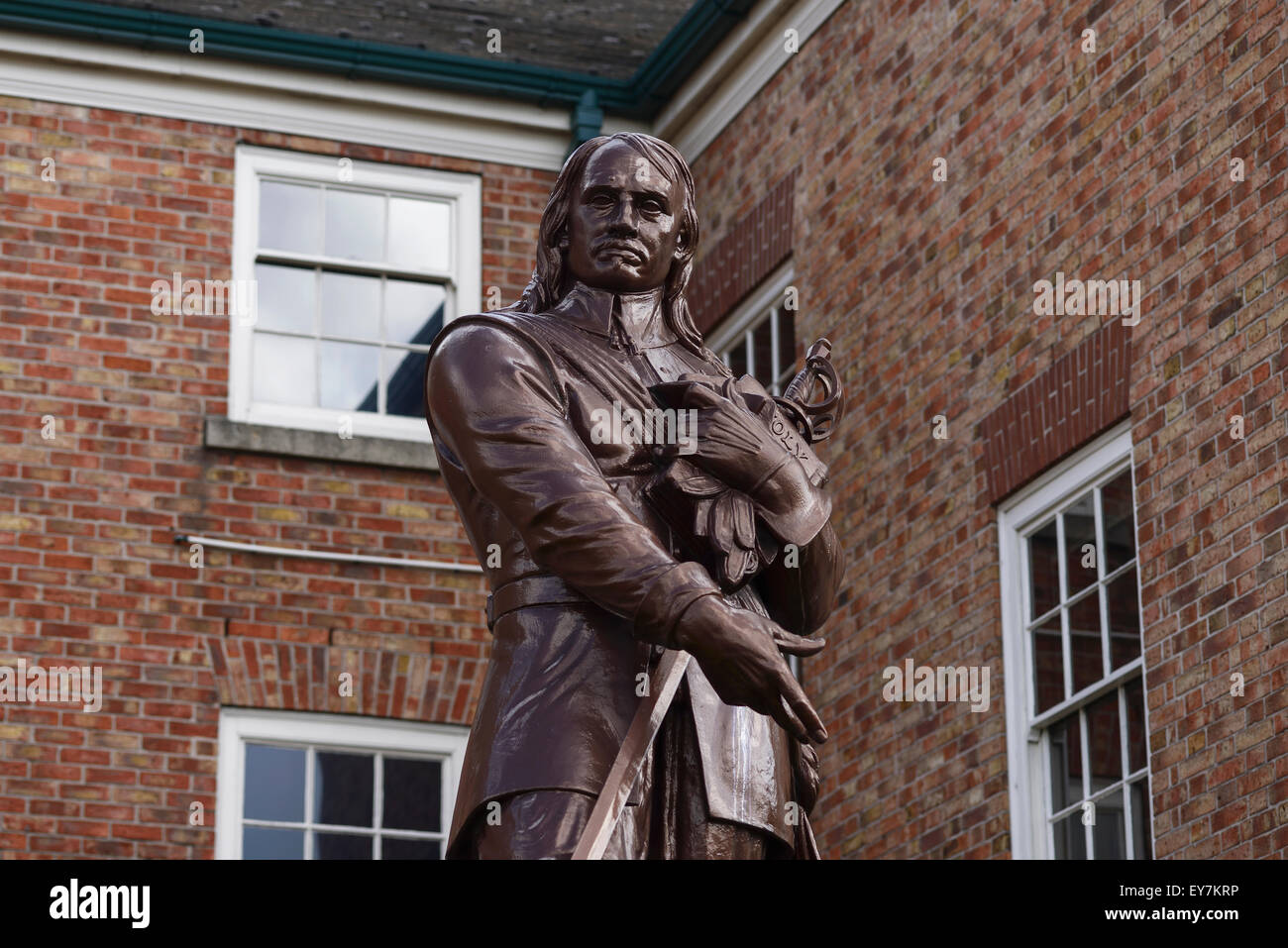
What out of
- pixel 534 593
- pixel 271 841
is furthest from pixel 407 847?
pixel 534 593

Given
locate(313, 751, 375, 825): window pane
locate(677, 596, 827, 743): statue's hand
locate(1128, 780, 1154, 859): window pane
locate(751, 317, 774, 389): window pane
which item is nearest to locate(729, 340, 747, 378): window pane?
locate(751, 317, 774, 389): window pane

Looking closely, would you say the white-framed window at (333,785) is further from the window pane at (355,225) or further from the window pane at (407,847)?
the window pane at (355,225)

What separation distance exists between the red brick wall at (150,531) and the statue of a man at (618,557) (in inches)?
319

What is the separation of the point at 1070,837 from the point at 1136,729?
63cm

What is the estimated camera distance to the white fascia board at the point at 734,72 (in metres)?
13.5

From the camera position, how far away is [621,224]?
5172 millimetres

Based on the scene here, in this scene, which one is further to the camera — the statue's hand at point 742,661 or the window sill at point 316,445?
the window sill at point 316,445

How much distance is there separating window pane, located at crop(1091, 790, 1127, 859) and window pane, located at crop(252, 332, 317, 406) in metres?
5.53

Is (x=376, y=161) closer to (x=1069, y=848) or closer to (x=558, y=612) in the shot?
(x=1069, y=848)

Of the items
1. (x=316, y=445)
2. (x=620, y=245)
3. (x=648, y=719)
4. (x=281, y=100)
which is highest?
(x=281, y=100)

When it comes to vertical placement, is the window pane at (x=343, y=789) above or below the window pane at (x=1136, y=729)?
above

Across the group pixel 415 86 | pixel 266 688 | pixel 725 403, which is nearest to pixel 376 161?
pixel 415 86

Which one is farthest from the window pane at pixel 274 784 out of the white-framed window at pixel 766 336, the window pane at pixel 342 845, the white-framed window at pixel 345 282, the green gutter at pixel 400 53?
the green gutter at pixel 400 53

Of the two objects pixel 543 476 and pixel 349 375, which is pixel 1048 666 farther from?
pixel 543 476
